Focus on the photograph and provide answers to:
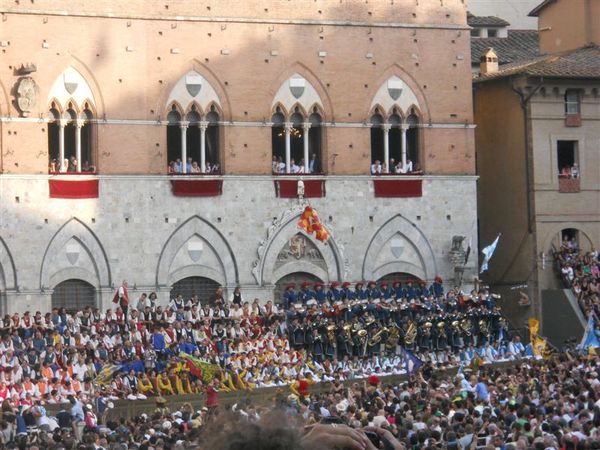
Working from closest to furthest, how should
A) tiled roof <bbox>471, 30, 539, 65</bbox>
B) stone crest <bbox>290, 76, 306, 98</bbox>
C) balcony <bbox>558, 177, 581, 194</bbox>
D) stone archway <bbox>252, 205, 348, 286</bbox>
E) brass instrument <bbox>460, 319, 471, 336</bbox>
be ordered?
brass instrument <bbox>460, 319, 471, 336</bbox>, stone archway <bbox>252, 205, 348, 286</bbox>, stone crest <bbox>290, 76, 306, 98</bbox>, balcony <bbox>558, 177, 581, 194</bbox>, tiled roof <bbox>471, 30, 539, 65</bbox>

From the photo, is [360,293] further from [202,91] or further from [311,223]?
[202,91]

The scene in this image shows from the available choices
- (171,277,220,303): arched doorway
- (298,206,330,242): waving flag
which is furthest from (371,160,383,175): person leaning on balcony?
(171,277,220,303): arched doorway

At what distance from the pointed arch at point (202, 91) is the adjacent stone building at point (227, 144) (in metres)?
0.05

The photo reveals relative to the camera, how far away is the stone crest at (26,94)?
4219 cm

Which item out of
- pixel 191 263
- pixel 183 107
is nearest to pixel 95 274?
pixel 191 263

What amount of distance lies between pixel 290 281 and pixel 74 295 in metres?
7.12

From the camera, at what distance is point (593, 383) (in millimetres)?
28203

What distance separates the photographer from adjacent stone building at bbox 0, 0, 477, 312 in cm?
4269

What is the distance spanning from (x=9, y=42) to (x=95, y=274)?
7.20 meters

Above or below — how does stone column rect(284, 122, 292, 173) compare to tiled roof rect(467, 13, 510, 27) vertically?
below

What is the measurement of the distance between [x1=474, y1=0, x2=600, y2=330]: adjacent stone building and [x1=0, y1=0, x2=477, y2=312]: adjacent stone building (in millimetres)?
2112

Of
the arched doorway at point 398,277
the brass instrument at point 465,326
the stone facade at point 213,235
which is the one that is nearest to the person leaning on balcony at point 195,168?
the stone facade at point 213,235

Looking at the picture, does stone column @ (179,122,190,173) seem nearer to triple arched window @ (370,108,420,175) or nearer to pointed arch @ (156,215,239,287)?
pointed arch @ (156,215,239,287)

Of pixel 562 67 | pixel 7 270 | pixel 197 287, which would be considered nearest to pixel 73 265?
pixel 7 270
